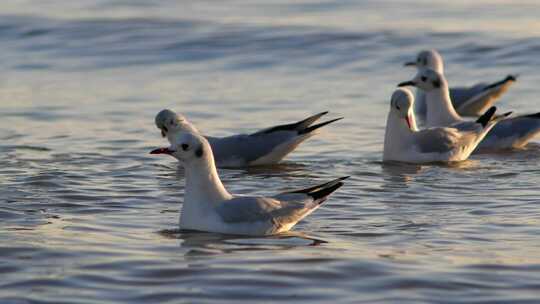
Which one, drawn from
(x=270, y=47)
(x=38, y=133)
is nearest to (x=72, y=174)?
(x=38, y=133)

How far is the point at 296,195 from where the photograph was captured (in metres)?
10.7

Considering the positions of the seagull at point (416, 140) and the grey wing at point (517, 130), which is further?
the grey wing at point (517, 130)

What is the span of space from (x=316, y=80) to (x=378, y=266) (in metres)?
10.9

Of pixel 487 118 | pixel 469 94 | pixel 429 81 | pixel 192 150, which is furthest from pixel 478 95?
pixel 192 150

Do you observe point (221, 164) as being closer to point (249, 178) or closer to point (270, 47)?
point (249, 178)

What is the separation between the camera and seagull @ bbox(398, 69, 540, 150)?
15750 millimetres

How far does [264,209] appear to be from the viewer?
34.2ft

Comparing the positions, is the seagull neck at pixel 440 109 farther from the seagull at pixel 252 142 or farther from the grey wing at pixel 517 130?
the seagull at pixel 252 142

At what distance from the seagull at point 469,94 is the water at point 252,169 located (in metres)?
0.46

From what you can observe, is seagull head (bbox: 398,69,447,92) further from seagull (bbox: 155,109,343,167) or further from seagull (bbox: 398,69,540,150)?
seagull (bbox: 155,109,343,167)

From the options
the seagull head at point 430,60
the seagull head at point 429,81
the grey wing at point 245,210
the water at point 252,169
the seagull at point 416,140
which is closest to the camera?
the water at point 252,169

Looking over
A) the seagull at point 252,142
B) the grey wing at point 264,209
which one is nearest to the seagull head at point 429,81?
the seagull at point 252,142

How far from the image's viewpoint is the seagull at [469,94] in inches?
715

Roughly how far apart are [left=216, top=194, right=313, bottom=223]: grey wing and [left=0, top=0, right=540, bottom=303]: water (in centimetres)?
18
